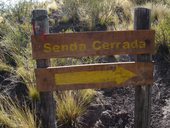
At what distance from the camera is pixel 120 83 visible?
3.90 m

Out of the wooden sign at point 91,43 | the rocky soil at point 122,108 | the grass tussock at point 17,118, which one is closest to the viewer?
the wooden sign at point 91,43

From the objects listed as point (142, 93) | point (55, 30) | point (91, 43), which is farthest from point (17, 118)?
point (55, 30)

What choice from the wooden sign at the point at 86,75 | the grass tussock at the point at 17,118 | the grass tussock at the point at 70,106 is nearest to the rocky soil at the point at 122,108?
the grass tussock at the point at 70,106

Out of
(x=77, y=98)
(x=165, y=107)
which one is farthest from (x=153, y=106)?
(x=77, y=98)

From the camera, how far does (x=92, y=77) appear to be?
3865 mm

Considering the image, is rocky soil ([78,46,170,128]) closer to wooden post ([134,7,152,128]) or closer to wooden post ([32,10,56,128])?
Answer: wooden post ([134,7,152,128])

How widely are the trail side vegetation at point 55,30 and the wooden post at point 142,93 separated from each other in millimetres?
1036

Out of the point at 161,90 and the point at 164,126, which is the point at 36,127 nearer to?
the point at 164,126

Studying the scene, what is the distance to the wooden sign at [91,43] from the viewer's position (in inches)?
148

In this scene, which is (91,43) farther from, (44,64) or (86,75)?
(44,64)

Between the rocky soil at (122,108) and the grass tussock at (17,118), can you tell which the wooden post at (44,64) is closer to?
the grass tussock at (17,118)

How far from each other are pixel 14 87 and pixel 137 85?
2.36 m

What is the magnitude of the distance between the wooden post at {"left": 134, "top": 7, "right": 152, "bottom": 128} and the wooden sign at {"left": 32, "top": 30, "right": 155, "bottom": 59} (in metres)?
0.11

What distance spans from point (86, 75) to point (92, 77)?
67 millimetres
